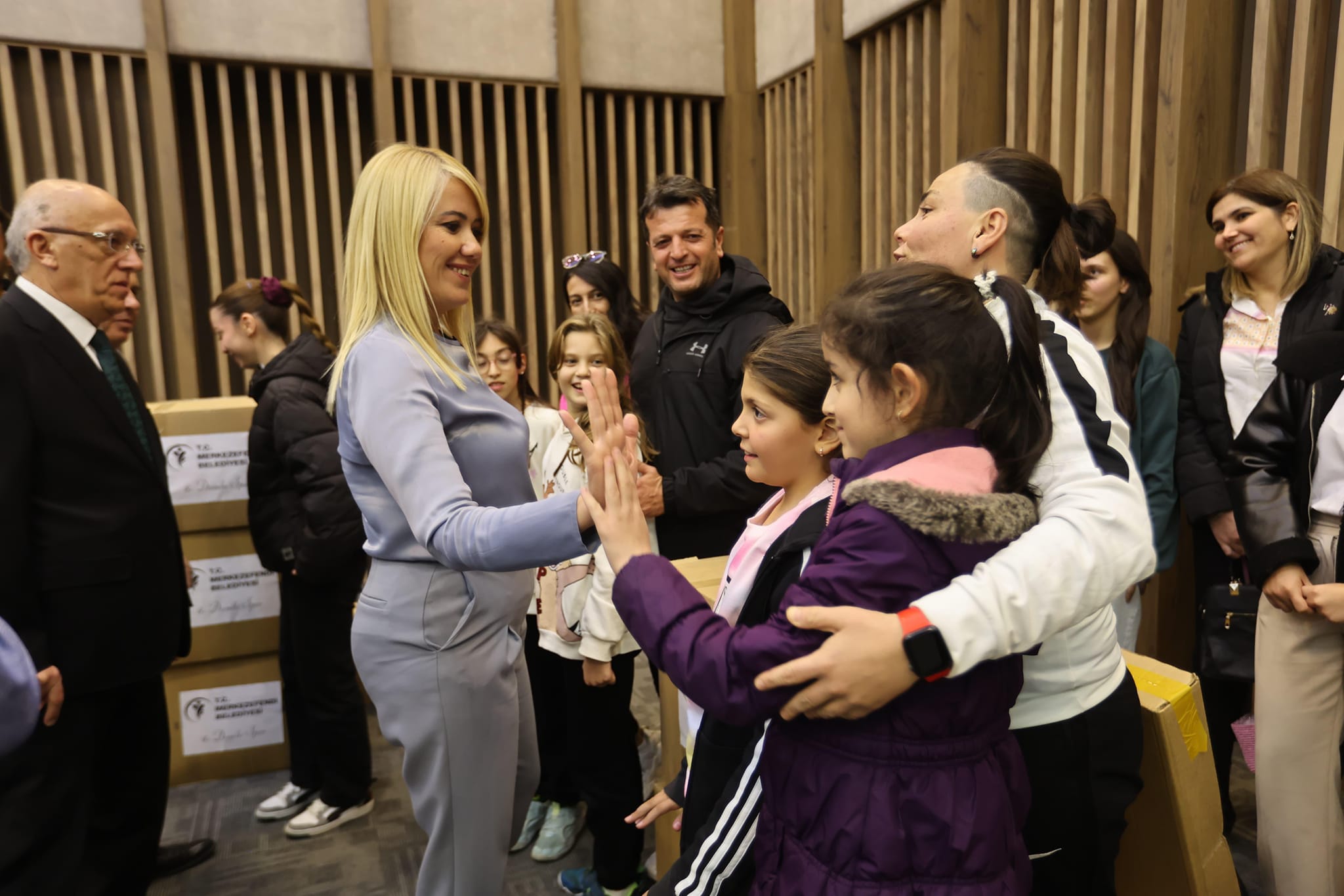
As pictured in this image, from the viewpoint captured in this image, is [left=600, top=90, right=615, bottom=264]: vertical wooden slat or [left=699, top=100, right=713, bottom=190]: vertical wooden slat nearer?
[left=600, top=90, right=615, bottom=264]: vertical wooden slat

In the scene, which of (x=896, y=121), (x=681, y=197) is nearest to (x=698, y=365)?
(x=681, y=197)

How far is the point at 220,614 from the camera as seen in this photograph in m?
3.00

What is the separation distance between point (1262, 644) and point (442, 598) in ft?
5.70

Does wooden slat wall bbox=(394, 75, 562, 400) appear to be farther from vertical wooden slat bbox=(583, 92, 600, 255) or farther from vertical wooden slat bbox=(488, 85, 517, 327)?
vertical wooden slat bbox=(583, 92, 600, 255)

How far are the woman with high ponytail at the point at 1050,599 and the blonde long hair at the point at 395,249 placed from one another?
78 cm

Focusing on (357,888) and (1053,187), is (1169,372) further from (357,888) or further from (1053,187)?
(357,888)

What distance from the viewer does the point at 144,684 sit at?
212 cm

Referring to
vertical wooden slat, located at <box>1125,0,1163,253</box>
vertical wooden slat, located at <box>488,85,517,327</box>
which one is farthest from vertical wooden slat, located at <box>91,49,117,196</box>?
vertical wooden slat, located at <box>1125,0,1163,253</box>

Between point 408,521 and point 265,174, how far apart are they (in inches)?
148

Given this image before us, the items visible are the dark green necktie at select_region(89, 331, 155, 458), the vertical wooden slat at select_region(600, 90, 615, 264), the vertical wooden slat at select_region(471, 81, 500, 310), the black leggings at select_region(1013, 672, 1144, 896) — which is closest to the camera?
the black leggings at select_region(1013, 672, 1144, 896)

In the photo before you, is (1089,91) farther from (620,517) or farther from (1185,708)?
(620,517)

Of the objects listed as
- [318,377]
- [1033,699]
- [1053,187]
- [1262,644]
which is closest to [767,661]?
[1033,699]

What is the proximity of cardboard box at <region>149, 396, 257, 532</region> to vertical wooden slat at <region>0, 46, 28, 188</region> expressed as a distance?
1.63 metres

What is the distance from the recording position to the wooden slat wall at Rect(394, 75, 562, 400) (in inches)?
174
